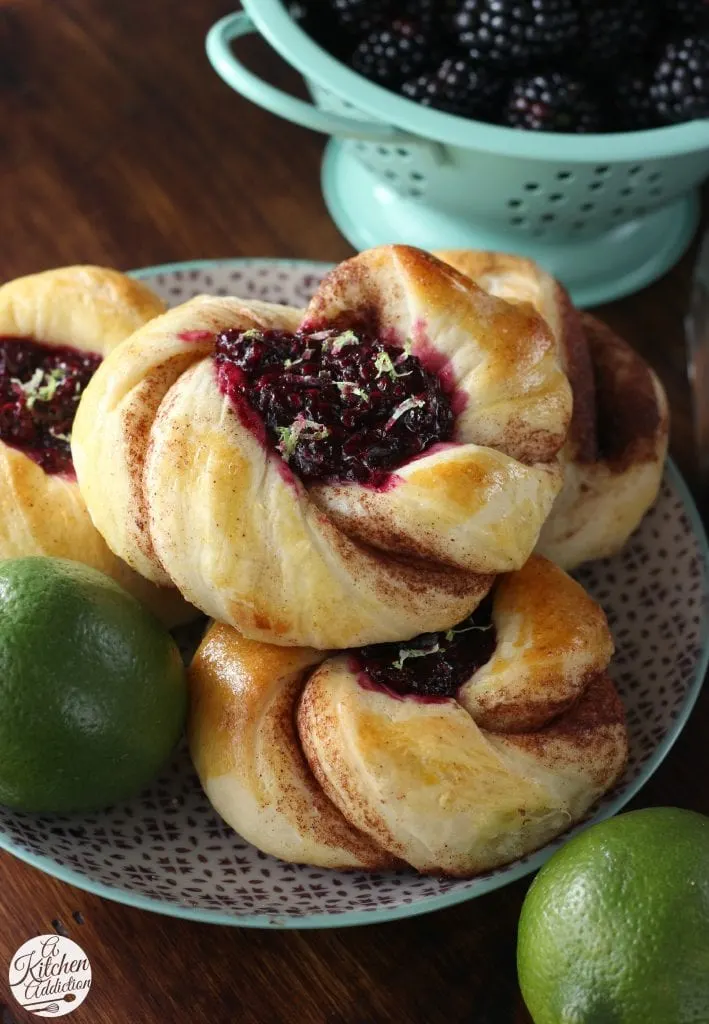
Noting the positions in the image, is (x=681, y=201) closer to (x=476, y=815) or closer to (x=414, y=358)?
(x=414, y=358)

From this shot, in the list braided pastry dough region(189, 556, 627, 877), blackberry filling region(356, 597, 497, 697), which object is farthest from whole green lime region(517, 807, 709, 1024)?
blackberry filling region(356, 597, 497, 697)

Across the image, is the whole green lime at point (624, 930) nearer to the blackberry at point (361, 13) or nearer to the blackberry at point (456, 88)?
the blackberry at point (456, 88)

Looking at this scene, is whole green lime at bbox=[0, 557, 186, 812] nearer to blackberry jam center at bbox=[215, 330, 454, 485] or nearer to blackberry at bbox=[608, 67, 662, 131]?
blackberry jam center at bbox=[215, 330, 454, 485]

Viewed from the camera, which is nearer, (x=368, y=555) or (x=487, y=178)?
(x=368, y=555)

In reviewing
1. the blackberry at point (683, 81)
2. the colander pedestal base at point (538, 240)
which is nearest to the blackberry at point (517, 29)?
the blackberry at point (683, 81)

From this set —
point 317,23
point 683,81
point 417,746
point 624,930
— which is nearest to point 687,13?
point 683,81

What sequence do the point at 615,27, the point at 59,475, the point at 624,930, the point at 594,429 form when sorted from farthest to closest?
the point at 615,27 < the point at 594,429 < the point at 59,475 < the point at 624,930

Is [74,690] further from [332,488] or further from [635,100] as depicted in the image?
[635,100]
